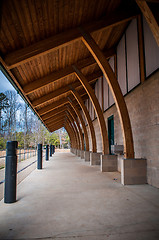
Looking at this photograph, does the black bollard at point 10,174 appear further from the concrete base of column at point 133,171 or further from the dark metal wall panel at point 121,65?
the dark metal wall panel at point 121,65

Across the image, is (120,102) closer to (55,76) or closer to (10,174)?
(55,76)

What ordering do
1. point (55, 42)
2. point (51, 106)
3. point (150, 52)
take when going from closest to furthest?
point (150, 52), point (55, 42), point (51, 106)

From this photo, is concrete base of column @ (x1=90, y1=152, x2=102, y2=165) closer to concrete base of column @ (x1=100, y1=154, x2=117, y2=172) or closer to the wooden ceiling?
concrete base of column @ (x1=100, y1=154, x2=117, y2=172)

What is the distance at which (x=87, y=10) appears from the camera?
5.74 m

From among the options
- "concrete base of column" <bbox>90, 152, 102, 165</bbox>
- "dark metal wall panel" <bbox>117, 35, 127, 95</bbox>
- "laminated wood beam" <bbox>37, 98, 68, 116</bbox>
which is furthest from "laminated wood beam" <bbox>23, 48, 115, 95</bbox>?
"laminated wood beam" <bbox>37, 98, 68, 116</bbox>

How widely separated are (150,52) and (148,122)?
2.42m

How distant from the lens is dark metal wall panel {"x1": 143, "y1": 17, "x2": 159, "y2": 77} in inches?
213

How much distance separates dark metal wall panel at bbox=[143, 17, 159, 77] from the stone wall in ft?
0.92

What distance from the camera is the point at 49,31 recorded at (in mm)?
5996

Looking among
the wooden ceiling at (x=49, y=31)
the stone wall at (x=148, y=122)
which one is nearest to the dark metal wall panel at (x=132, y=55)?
the stone wall at (x=148, y=122)

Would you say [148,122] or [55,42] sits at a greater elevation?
[55,42]

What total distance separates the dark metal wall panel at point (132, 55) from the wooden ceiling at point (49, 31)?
0.61 metres

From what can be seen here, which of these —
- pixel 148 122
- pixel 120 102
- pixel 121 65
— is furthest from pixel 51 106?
pixel 148 122

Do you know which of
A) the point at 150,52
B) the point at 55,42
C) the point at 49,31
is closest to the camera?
the point at 150,52
